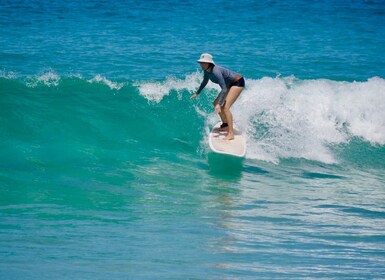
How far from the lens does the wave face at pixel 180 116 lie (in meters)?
12.6

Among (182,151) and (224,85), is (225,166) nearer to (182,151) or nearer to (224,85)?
(182,151)

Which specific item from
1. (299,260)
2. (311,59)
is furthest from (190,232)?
(311,59)

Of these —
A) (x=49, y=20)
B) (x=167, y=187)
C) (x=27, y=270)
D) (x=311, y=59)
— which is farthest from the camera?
(x=49, y=20)

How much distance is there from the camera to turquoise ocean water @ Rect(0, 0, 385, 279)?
7148mm

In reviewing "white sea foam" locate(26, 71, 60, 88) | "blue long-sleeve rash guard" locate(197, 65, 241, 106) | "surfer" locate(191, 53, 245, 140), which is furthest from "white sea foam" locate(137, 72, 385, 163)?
"white sea foam" locate(26, 71, 60, 88)

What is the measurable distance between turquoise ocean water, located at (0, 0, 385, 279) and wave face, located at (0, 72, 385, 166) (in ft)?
0.14

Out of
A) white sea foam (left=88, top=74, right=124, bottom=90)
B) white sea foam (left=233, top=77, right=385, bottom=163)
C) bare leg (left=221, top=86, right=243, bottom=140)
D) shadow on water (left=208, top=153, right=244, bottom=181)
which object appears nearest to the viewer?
shadow on water (left=208, top=153, right=244, bottom=181)

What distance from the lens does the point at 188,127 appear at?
13.7 metres

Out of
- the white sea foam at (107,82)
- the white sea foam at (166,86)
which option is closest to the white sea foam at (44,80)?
the white sea foam at (107,82)

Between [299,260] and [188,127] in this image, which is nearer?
[299,260]

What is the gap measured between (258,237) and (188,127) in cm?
617

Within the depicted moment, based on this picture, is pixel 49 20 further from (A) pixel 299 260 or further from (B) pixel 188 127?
(A) pixel 299 260

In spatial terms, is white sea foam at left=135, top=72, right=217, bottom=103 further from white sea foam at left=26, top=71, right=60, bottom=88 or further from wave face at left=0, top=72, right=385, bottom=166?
white sea foam at left=26, top=71, right=60, bottom=88

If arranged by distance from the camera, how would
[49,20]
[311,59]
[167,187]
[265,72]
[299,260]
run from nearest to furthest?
[299,260] < [167,187] < [265,72] < [311,59] < [49,20]
